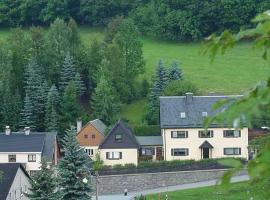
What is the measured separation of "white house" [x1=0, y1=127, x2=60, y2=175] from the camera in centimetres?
5478

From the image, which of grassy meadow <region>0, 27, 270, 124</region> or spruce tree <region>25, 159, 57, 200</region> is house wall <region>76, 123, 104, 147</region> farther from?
spruce tree <region>25, 159, 57, 200</region>

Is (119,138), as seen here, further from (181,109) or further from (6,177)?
(6,177)

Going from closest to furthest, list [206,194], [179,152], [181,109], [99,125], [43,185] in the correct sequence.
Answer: [43,185] → [206,194] → [179,152] → [181,109] → [99,125]

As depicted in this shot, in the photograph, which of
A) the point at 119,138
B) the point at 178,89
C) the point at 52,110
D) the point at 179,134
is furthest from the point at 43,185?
the point at 178,89

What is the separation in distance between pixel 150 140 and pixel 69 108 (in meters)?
9.17

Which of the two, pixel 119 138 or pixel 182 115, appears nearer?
pixel 119 138

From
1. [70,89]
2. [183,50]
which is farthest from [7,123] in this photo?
[183,50]

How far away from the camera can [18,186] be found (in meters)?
44.6

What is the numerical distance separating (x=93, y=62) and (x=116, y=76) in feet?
10.8

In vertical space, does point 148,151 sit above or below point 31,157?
above

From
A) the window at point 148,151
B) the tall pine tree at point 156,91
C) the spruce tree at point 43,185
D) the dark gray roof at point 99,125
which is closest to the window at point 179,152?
the window at point 148,151

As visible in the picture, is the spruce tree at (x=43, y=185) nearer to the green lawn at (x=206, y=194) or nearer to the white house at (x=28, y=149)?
the green lawn at (x=206, y=194)

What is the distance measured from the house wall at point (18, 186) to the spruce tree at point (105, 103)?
59.5 feet

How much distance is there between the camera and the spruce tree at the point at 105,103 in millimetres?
64250
